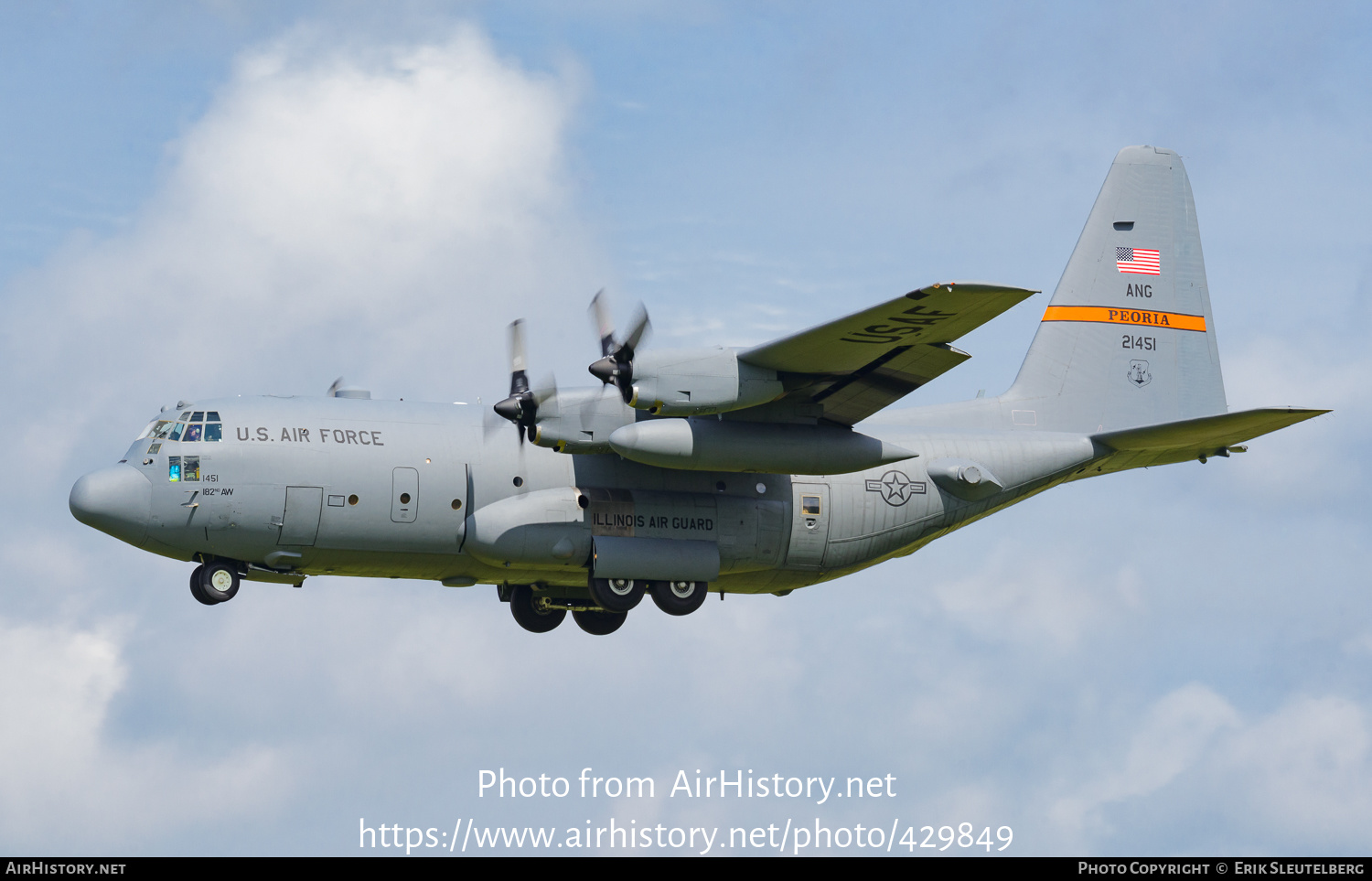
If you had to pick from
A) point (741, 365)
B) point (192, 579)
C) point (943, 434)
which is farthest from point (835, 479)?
point (192, 579)

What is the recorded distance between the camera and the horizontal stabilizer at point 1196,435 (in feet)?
74.1

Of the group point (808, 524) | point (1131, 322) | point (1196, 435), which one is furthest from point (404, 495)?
point (1131, 322)

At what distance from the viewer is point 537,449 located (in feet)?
74.0

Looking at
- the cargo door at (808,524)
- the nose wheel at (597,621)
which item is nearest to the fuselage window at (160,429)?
the nose wheel at (597,621)

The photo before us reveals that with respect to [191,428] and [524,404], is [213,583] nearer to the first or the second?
[191,428]

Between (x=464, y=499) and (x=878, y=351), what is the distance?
6.04 m

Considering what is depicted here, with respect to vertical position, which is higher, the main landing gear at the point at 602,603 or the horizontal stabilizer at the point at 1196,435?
the horizontal stabilizer at the point at 1196,435

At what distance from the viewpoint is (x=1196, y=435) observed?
77.0 feet

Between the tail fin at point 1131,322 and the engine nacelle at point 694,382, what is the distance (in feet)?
22.0

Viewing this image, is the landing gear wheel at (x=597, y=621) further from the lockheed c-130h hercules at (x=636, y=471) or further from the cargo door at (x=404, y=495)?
the cargo door at (x=404, y=495)

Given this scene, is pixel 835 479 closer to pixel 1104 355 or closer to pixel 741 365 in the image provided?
pixel 741 365

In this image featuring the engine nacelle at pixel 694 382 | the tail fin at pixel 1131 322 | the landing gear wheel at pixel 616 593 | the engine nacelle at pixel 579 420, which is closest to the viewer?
the engine nacelle at pixel 694 382

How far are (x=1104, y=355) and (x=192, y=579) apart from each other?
48.9 feet

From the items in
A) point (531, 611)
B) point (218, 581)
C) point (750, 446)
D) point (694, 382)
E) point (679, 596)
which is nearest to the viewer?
point (694, 382)
